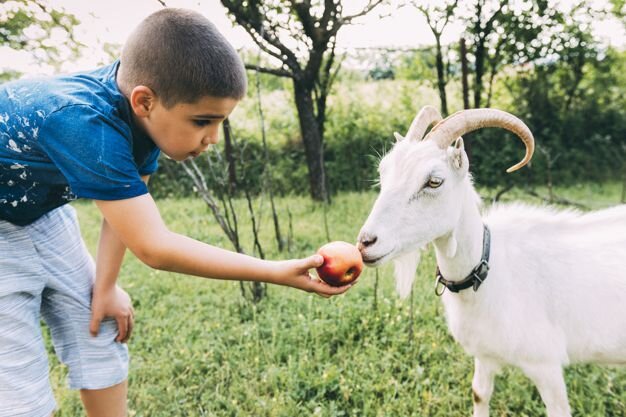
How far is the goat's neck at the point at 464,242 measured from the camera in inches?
80.4

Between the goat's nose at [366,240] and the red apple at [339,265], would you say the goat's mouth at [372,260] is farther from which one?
the red apple at [339,265]

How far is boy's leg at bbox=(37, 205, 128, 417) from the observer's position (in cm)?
161

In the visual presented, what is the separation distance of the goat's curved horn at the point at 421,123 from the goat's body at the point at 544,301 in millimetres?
592

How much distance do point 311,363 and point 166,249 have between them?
185 centimetres

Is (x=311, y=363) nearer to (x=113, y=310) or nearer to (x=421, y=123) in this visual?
(x=113, y=310)

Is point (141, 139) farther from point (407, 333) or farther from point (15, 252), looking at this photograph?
point (407, 333)

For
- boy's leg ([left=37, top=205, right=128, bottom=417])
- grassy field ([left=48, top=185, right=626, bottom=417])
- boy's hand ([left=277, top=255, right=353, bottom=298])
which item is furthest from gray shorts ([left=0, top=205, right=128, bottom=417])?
grassy field ([left=48, top=185, right=626, bottom=417])

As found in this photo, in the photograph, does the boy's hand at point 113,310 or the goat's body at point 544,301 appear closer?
the boy's hand at point 113,310

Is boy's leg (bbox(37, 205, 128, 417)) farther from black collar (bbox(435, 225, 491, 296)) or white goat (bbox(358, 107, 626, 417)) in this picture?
black collar (bbox(435, 225, 491, 296))

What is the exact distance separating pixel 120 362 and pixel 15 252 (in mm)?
590

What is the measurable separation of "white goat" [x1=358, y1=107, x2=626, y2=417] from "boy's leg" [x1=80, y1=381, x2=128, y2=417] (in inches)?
42.3

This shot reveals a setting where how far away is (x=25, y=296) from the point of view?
1459 millimetres

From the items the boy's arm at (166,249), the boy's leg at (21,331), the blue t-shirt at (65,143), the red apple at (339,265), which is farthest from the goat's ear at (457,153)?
the boy's leg at (21,331)

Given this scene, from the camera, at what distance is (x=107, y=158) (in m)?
1.16
